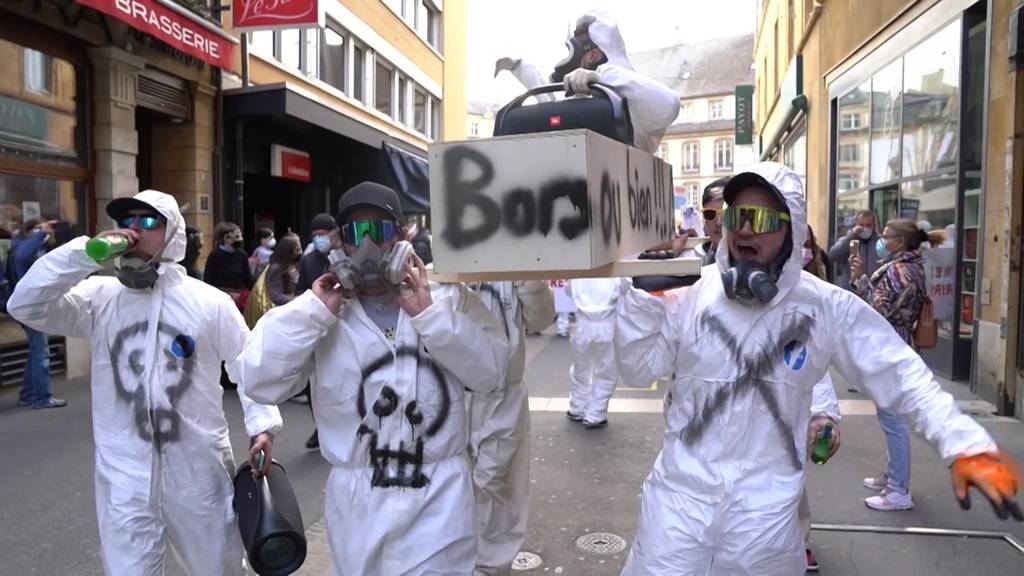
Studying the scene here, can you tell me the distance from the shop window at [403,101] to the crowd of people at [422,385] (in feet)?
61.5

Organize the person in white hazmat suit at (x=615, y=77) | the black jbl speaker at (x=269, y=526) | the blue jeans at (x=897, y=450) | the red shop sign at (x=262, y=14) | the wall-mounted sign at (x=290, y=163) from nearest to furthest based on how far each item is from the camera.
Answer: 1. the black jbl speaker at (x=269, y=526)
2. the person in white hazmat suit at (x=615, y=77)
3. the blue jeans at (x=897, y=450)
4. the red shop sign at (x=262, y=14)
5. the wall-mounted sign at (x=290, y=163)

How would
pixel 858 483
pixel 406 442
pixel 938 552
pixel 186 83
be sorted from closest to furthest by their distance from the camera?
pixel 406 442
pixel 938 552
pixel 858 483
pixel 186 83

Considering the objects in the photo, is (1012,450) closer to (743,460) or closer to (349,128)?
(743,460)

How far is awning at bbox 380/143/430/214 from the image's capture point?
1630cm

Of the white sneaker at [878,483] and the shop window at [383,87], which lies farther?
the shop window at [383,87]

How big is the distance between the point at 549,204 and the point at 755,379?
96 cm

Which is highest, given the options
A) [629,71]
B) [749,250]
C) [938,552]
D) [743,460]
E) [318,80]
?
[318,80]

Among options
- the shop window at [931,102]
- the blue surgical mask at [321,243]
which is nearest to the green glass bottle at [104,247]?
the blue surgical mask at [321,243]

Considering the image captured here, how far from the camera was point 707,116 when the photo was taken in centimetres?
6669

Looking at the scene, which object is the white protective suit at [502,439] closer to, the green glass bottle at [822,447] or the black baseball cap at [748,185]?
the black baseball cap at [748,185]

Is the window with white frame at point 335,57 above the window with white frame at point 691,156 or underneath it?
underneath

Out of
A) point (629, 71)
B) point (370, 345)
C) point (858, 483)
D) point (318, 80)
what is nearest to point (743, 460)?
point (370, 345)

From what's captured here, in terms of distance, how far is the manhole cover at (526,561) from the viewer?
4055mm

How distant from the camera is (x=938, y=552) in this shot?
420 cm
